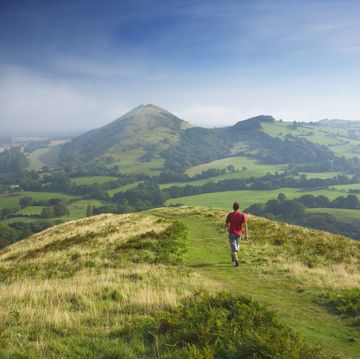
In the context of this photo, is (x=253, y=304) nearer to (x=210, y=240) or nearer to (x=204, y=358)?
(x=204, y=358)

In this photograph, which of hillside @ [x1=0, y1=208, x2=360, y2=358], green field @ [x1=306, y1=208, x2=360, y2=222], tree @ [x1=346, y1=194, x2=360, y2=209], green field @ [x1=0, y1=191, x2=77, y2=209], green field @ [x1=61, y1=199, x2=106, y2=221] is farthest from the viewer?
green field @ [x1=0, y1=191, x2=77, y2=209]

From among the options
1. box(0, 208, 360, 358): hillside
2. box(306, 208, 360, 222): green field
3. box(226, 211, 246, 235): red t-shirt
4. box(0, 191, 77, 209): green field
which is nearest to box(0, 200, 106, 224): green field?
box(0, 191, 77, 209): green field

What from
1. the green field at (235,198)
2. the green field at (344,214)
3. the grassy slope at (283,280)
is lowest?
the green field at (344,214)

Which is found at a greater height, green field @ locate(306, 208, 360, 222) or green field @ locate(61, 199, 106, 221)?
green field @ locate(61, 199, 106, 221)

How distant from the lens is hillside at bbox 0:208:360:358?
7090mm

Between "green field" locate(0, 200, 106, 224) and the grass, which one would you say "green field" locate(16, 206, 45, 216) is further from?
the grass

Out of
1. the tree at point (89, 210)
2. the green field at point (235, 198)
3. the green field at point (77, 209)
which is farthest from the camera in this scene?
the green field at point (235, 198)

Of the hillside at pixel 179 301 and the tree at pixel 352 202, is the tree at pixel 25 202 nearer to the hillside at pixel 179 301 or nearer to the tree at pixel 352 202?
the tree at pixel 352 202

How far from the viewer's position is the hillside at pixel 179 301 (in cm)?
709

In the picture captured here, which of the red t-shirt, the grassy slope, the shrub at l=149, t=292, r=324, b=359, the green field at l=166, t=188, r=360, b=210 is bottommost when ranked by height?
the green field at l=166, t=188, r=360, b=210

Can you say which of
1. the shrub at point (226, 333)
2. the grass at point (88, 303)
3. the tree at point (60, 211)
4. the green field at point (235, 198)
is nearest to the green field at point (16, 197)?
the tree at point (60, 211)

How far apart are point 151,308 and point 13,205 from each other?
17379 centimetres

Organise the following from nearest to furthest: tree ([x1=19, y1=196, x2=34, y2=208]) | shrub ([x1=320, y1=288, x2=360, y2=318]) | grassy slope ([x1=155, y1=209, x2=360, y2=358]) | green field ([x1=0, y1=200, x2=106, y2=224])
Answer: grassy slope ([x1=155, y1=209, x2=360, y2=358]) → shrub ([x1=320, y1=288, x2=360, y2=318]) → green field ([x1=0, y1=200, x2=106, y2=224]) → tree ([x1=19, y1=196, x2=34, y2=208])

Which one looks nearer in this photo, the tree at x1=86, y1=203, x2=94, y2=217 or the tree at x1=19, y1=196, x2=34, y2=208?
the tree at x1=86, y1=203, x2=94, y2=217
